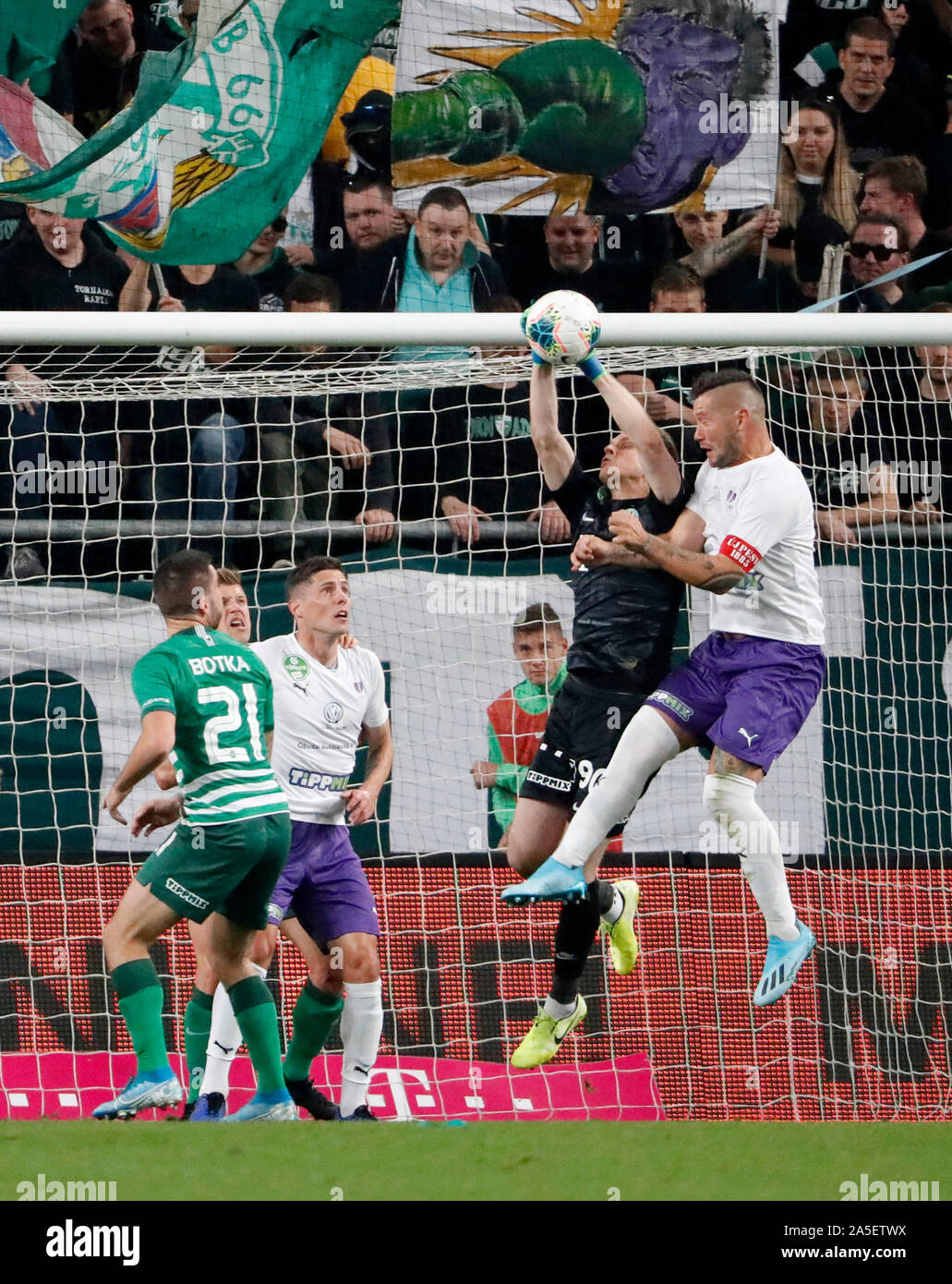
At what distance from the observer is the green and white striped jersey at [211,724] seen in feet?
19.3

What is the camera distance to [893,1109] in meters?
7.52

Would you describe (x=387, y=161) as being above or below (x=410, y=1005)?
above

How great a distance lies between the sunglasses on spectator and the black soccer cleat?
18.2ft

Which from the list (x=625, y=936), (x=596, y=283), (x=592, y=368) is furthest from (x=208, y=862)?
(x=596, y=283)

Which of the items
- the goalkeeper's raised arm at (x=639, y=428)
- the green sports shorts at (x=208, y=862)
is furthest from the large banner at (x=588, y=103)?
the green sports shorts at (x=208, y=862)

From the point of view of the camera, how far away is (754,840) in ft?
19.0

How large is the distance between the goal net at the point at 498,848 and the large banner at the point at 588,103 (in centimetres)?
224

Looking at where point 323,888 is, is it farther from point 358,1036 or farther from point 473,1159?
point 473,1159

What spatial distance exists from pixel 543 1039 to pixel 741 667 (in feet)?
5.58

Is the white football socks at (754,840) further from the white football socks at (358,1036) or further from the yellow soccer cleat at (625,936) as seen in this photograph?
the white football socks at (358,1036)

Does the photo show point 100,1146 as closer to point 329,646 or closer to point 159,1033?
point 159,1033

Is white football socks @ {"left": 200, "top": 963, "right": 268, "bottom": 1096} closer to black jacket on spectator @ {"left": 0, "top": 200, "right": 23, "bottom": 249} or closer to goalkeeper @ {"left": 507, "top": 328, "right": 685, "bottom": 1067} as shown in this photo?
goalkeeper @ {"left": 507, "top": 328, "right": 685, "bottom": 1067}

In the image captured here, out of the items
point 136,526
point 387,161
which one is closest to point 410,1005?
point 136,526
